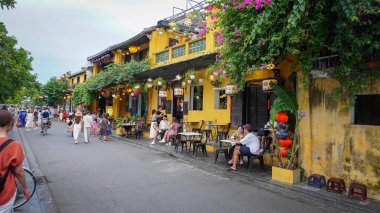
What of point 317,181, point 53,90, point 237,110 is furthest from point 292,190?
point 53,90

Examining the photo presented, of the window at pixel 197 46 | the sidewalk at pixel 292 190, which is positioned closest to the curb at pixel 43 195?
the sidewalk at pixel 292 190

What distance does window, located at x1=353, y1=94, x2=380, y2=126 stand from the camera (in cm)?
727

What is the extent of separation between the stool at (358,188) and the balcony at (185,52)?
8.89 m

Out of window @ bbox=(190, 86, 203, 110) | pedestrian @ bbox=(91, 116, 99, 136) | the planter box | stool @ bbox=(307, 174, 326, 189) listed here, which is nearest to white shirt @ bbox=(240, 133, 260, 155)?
the planter box

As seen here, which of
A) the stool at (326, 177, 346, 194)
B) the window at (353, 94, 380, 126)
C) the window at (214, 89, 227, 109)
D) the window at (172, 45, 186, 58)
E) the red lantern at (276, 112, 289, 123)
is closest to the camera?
the stool at (326, 177, 346, 194)

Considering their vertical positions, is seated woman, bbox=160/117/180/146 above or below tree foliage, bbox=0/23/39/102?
below

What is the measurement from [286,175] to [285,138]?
1053mm

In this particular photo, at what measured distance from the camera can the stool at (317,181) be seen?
7.34 meters

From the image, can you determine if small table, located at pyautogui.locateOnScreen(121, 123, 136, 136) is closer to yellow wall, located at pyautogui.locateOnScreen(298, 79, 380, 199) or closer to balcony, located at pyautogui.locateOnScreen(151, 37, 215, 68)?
balcony, located at pyautogui.locateOnScreen(151, 37, 215, 68)

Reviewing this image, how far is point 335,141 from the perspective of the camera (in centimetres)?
723

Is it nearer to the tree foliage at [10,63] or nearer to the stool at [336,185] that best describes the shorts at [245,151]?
the stool at [336,185]

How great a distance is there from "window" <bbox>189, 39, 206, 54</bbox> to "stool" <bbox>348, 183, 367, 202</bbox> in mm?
9935

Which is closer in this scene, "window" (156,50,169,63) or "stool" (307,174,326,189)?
"stool" (307,174,326,189)

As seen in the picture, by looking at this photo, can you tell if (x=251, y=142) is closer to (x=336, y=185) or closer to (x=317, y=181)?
(x=317, y=181)
